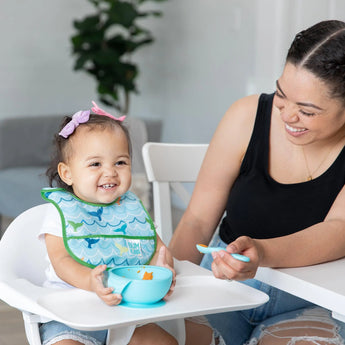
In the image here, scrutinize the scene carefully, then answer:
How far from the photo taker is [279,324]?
134cm

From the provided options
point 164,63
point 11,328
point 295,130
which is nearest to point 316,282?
point 295,130

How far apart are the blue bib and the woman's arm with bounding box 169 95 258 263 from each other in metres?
0.20

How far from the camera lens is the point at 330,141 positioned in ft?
4.88

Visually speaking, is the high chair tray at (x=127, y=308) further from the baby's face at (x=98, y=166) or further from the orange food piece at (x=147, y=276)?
the baby's face at (x=98, y=166)

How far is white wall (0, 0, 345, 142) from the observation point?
4.63 meters

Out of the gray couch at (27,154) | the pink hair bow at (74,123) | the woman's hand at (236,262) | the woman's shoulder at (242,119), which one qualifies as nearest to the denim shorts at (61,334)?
the woman's hand at (236,262)

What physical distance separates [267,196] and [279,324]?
29cm

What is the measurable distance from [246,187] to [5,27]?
14.1 ft

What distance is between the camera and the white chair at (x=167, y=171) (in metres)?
1.78

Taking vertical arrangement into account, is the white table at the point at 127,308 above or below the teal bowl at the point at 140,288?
below

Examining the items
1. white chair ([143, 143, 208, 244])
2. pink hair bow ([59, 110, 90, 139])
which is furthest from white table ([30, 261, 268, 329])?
white chair ([143, 143, 208, 244])

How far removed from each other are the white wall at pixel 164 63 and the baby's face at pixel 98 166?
3037 millimetres

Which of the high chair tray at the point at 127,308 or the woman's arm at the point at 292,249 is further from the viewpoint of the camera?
the woman's arm at the point at 292,249

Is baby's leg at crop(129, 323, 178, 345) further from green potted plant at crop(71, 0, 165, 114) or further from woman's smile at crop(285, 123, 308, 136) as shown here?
green potted plant at crop(71, 0, 165, 114)
